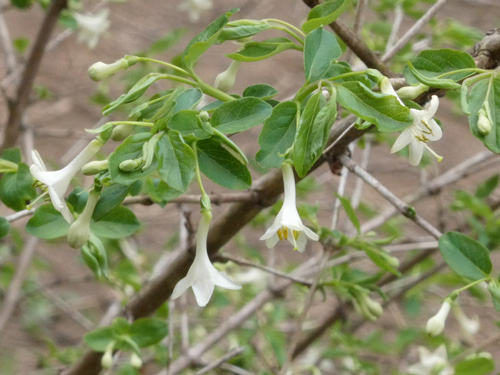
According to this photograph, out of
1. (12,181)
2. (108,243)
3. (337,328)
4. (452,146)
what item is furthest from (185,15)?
(12,181)

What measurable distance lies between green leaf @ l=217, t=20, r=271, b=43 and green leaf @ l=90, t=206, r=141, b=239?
11.6 inches

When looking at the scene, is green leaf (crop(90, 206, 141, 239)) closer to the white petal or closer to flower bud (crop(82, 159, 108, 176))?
flower bud (crop(82, 159, 108, 176))

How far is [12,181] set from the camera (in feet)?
2.73

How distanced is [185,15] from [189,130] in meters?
3.50

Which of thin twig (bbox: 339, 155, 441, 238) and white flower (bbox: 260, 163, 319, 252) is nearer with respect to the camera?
white flower (bbox: 260, 163, 319, 252)

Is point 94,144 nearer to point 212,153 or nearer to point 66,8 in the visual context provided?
point 212,153

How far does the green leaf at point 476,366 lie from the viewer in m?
0.99

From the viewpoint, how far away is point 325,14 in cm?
69

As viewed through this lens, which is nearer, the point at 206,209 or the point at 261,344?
the point at 206,209

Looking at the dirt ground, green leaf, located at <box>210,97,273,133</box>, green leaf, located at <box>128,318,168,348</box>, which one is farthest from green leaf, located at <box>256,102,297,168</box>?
the dirt ground

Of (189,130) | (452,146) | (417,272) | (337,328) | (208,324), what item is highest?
(189,130)

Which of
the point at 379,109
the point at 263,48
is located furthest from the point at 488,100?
the point at 263,48

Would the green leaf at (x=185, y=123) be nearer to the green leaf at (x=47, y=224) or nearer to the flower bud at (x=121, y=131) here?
the flower bud at (x=121, y=131)

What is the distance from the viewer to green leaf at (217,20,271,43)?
0.67 metres
